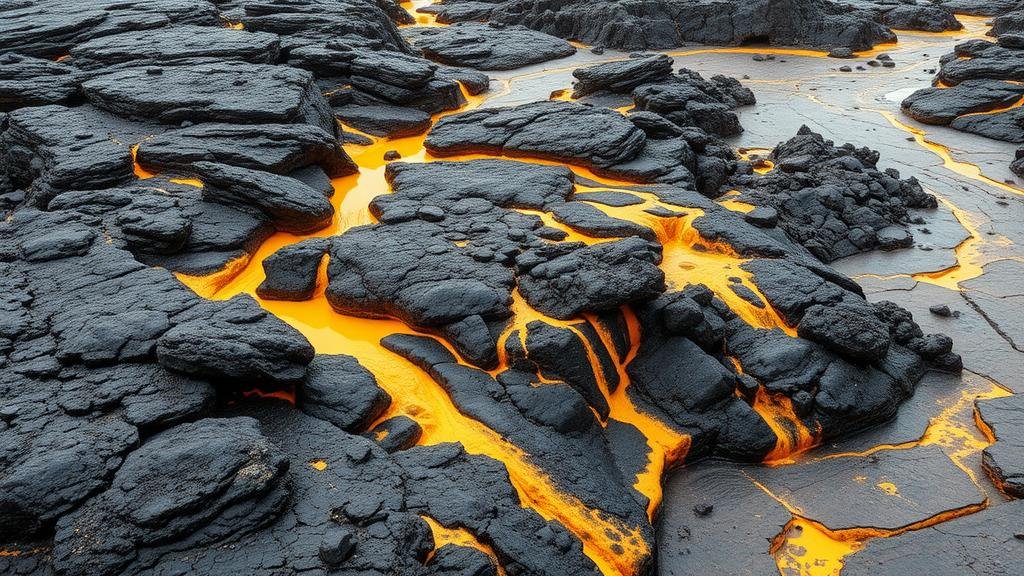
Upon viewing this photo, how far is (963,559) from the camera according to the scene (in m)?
4.91

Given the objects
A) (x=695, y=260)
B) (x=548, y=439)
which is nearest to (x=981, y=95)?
(x=695, y=260)

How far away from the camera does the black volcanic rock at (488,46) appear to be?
51.1 feet

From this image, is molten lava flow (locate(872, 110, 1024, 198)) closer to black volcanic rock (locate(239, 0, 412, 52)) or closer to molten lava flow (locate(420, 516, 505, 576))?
black volcanic rock (locate(239, 0, 412, 52))

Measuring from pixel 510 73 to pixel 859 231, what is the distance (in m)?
8.45

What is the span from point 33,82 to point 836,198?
1069 cm

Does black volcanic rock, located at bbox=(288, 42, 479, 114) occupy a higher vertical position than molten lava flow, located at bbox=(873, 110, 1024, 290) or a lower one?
higher

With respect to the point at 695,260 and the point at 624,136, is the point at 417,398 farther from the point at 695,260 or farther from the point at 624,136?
the point at 624,136

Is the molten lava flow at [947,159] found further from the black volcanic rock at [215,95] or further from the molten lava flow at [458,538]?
the molten lava flow at [458,538]

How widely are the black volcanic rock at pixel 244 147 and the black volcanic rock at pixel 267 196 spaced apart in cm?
55

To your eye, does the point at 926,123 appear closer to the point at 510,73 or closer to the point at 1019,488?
the point at 510,73

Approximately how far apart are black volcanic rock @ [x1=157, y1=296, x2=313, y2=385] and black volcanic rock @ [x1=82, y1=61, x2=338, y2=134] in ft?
15.2

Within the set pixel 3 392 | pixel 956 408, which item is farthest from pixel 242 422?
pixel 956 408

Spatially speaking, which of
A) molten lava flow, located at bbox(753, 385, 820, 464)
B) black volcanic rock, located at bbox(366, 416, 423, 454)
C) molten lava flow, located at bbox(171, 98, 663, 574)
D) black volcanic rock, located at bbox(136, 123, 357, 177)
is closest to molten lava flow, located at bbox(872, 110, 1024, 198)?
molten lava flow, located at bbox(753, 385, 820, 464)

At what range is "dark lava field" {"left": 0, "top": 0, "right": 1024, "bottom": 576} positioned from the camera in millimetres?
4305
